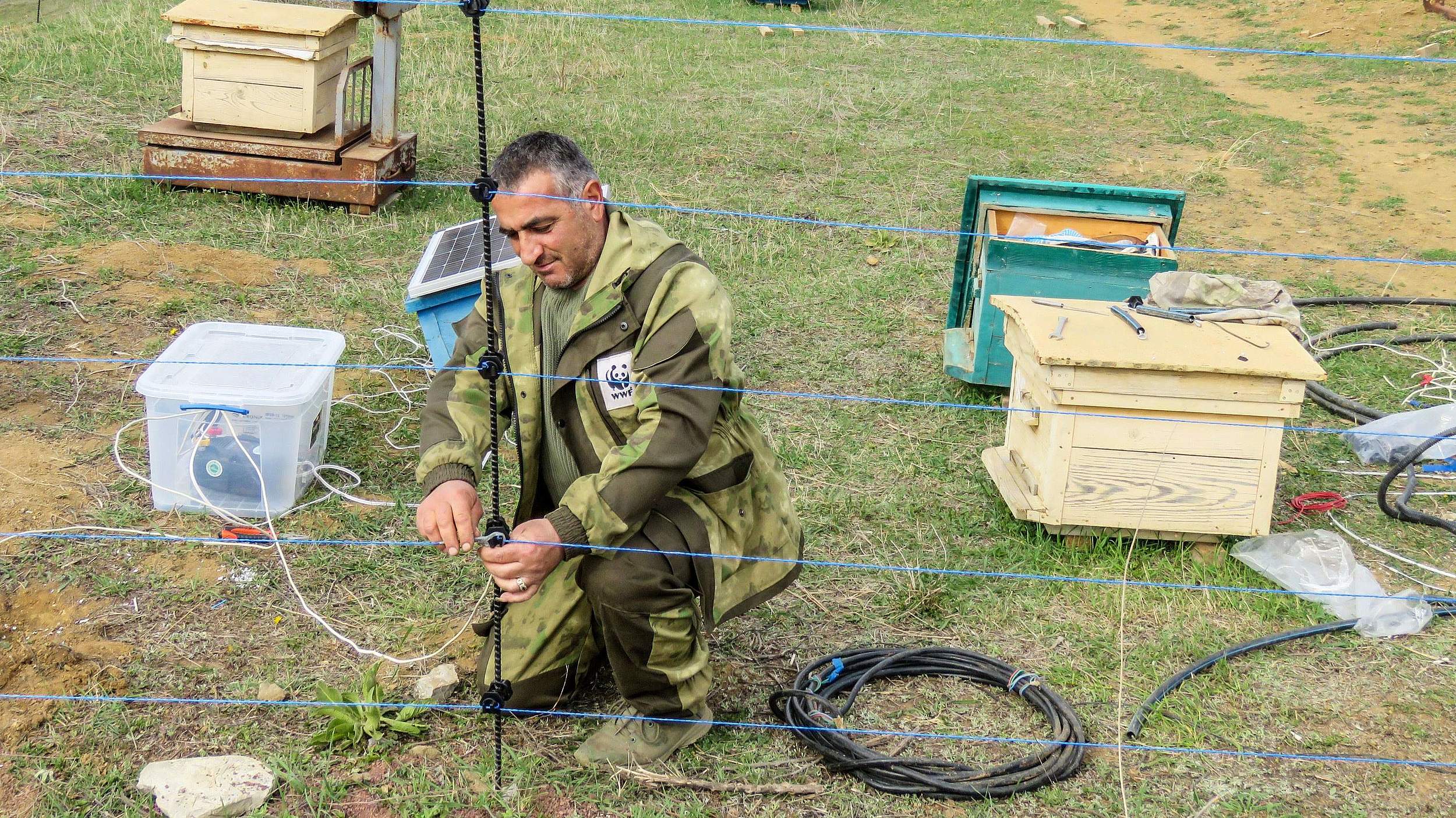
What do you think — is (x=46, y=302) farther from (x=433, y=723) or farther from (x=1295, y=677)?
(x=1295, y=677)

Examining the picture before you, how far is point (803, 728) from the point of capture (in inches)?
133

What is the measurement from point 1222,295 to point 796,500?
1.85 m

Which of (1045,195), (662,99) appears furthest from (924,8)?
(1045,195)

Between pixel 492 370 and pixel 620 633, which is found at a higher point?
pixel 492 370

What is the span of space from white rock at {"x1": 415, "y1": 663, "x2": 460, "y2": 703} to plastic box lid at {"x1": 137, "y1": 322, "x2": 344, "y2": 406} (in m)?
1.18

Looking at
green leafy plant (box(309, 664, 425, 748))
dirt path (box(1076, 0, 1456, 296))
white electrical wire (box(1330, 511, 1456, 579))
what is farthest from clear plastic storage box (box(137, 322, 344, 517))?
dirt path (box(1076, 0, 1456, 296))

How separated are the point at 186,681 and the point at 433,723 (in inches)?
30.0

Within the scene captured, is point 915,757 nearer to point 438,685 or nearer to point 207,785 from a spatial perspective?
point 438,685

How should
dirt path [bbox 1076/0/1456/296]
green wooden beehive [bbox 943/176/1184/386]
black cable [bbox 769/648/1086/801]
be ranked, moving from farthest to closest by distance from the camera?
dirt path [bbox 1076/0/1456/296], green wooden beehive [bbox 943/176/1184/386], black cable [bbox 769/648/1086/801]

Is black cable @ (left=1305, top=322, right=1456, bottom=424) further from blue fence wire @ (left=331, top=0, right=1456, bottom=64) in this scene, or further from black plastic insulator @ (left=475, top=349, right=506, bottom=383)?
black plastic insulator @ (left=475, top=349, right=506, bottom=383)

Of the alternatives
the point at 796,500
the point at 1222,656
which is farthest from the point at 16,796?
the point at 1222,656

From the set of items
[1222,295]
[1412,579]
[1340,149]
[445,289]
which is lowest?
[1412,579]

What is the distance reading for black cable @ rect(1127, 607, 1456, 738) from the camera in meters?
3.58

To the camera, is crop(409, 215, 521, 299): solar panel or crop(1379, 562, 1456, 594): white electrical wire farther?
crop(409, 215, 521, 299): solar panel
